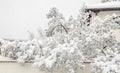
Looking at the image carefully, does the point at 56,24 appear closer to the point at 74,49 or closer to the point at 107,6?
the point at 74,49

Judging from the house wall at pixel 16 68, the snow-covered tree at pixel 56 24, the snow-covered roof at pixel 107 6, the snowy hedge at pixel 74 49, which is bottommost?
the house wall at pixel 16 68

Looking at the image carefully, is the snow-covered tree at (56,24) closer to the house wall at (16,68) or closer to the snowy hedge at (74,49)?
the snowy hedge at (74,49)

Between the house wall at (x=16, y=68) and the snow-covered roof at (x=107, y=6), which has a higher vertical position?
the snow-covered roof at (x=107, y=6)

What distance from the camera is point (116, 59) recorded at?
42.3 feet

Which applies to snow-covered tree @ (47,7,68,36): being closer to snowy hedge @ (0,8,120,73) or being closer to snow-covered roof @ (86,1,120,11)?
snowy hedge @ (0,8,120,73)

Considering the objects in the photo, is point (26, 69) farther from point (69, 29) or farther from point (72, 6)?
point (72, 6)

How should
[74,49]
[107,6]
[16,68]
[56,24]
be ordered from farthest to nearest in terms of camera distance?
[107,6]
[56,24]
[16,68]
[74,49]

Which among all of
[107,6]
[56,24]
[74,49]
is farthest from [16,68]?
[107,6]

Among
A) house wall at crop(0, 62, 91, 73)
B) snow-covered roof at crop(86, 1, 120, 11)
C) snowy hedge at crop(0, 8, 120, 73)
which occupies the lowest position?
house wall at crop(0, 62, 91, 73)

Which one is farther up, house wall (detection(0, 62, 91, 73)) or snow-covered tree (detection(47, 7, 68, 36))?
snow-covered tree (detection(47, 7, 68, 36))

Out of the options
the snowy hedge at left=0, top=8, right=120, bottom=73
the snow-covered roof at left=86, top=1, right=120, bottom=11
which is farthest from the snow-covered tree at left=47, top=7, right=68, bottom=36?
the snow-covered roof at left=86, top=1, right=120, bottom=11

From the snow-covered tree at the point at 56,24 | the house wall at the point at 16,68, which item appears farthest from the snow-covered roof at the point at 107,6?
the house wall at the point at 16,68

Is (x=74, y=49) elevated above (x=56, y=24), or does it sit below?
below

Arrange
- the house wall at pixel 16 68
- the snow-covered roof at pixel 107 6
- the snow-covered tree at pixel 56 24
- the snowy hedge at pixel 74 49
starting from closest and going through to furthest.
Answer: the snowy hedge at pixel 74 49 < the house wall at pixel 16 68 < the snow-covered tree at pixel 56 24 < the snow-covered roof at pixel 107 6
